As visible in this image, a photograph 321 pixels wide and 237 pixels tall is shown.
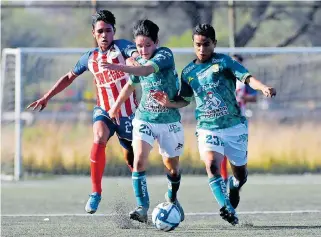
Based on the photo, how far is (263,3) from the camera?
788 inches

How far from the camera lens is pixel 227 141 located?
884 centimetres

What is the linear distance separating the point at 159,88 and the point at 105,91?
0.88 meters

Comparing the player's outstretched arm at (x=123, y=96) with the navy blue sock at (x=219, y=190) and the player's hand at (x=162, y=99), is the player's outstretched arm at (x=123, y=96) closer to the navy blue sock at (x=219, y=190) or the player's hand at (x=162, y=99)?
the player's hand at (x=162, y=99)

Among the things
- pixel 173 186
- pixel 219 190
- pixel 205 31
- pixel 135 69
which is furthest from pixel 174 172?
pixel 205 31

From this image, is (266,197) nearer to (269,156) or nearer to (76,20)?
(269,156)

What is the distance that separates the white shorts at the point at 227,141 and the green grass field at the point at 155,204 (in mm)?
597

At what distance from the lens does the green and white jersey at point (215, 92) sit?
28.7 ft

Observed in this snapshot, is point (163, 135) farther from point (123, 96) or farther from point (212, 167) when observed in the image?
point (212, 167)

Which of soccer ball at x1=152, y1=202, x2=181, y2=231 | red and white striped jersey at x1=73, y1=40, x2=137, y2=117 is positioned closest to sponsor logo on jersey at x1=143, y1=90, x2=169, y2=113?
red and white striped jersey at x1=73, y1=40, x2=137, y2=117

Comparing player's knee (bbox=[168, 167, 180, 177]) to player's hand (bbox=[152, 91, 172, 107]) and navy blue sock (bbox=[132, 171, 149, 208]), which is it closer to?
navy blue sock (bbox=[132, 171, 149, 208])

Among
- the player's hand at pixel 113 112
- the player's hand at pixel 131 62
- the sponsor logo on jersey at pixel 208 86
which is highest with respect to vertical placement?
the player's hand at pixel 131 62

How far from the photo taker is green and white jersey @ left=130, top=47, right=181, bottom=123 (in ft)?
29.3

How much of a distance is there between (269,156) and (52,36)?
40.8ft

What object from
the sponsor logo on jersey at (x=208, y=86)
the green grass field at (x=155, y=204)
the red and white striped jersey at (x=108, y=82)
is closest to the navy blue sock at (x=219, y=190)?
the green grass field at (x=155, y=204)
